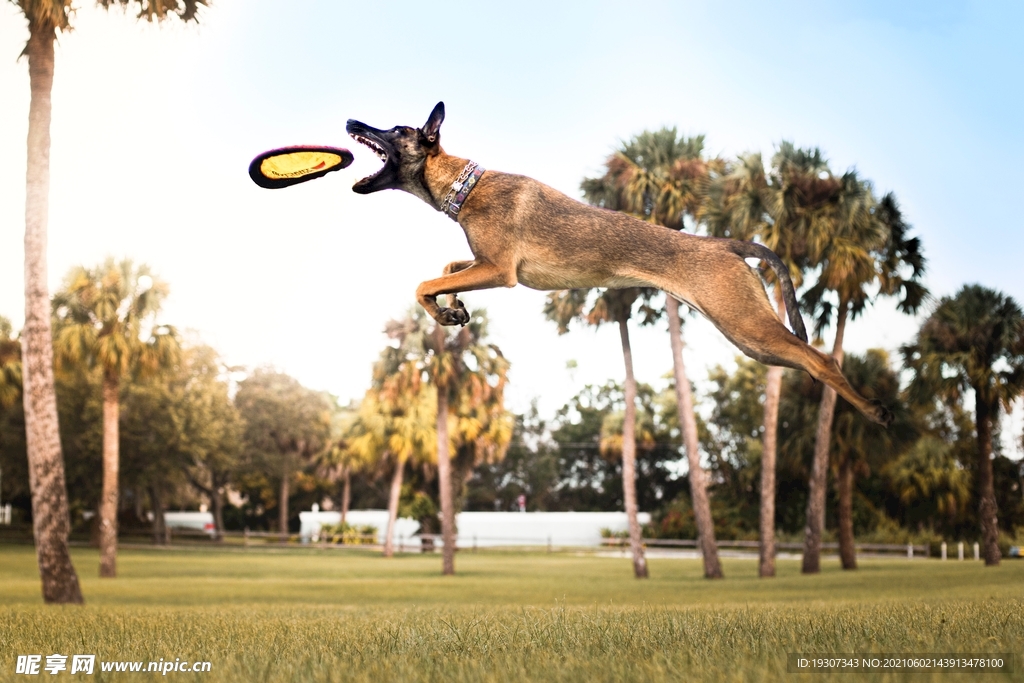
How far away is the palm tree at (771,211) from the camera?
91.8ft

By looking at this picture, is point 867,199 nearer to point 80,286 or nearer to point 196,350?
point 80,286

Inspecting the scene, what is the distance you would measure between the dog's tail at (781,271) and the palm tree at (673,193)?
23.3 metres

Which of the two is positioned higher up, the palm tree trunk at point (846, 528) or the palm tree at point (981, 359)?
the palm tree at point (981, 359)

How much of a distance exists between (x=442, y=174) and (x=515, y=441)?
7619 centimetres

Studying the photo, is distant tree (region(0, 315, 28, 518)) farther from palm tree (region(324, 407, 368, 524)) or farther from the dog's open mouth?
the dog's open mouth

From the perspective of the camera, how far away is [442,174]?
5125 mm

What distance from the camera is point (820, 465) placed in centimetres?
2944

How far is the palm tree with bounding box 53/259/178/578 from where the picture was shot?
1216 inches

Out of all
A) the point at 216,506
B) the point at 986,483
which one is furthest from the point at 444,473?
the point at 216,506

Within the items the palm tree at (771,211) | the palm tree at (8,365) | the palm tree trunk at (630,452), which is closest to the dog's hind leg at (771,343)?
the palm tree at (771,211)

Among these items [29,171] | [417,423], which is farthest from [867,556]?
[29,171]

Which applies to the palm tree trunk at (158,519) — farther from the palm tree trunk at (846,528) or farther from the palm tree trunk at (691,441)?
the palm tree trunk at (846,528)

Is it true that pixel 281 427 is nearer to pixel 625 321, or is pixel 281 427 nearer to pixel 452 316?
pixel 625 321

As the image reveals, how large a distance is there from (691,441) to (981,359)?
396 inches
